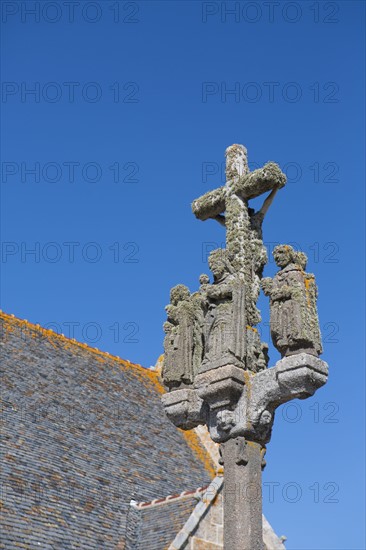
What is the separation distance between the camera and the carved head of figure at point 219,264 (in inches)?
315

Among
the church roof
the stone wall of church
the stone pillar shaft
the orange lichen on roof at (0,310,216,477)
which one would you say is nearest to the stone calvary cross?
the stone pillar shaft

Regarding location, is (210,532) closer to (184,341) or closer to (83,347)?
(184,341)

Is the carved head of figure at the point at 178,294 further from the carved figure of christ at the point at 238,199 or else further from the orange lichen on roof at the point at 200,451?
the orange lichen on roof at the point at 200,451

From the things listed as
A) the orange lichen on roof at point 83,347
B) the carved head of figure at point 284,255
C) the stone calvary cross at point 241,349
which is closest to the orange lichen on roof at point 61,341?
the orange lichen on roof at point 83,347

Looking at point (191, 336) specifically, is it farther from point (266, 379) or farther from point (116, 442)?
point (116, 442)

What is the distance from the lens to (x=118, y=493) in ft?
51.0

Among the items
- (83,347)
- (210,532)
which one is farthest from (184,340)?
(83,347)

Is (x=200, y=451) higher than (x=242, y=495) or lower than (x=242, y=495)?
higher

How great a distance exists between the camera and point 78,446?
16047 mm

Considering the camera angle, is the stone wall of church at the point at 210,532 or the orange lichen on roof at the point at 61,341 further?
the orange lichen on roof at the point at 61,341

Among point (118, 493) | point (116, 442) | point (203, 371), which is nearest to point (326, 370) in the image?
point (203, 371)

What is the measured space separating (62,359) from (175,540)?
658 cm

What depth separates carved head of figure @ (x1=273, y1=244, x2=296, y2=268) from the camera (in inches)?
299

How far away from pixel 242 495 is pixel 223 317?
5.44 ft
